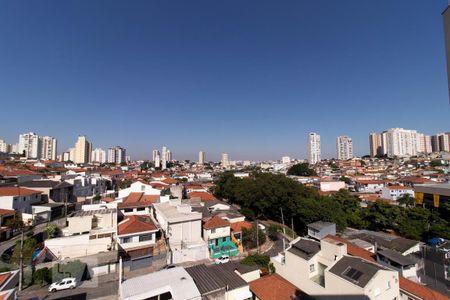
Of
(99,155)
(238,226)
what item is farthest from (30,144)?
(238,226)

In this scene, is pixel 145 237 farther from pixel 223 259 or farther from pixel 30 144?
pixel 30 144

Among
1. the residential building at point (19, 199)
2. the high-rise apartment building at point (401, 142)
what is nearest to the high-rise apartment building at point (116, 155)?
the residential building at point (19, 199)

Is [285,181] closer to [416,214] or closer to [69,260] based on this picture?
[416,214]

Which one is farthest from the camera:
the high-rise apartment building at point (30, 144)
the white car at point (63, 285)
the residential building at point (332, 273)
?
the high-rise apartment building at point (30, 144)

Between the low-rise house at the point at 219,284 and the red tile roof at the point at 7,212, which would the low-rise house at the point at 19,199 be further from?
the low-rise house at the point at 219,284

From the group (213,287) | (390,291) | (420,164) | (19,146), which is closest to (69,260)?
(213,287)

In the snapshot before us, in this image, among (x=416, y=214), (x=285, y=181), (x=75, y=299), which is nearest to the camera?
(x=75, y=299)
